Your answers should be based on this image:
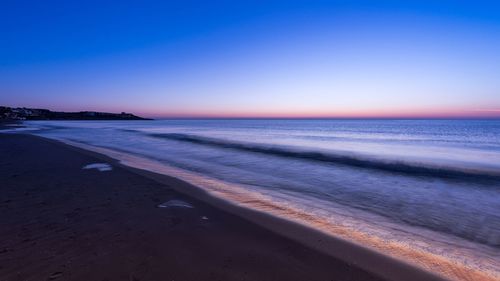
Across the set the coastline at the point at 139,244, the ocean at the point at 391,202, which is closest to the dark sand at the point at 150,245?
the coastline at the point at 139,244

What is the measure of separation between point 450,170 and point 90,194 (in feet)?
Result: 54.7

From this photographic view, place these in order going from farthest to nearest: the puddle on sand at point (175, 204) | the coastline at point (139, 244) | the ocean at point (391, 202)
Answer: the puddle on sand at point (175, 204) < the ocean at point (391, 202) < the coastline at point (139, 244)

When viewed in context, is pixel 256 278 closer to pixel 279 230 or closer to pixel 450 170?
pixel 279 230

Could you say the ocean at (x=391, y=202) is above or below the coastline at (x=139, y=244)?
below

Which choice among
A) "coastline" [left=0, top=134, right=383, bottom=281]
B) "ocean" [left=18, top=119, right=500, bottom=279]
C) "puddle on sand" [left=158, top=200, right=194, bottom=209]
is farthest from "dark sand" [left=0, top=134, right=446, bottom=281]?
"ocean" [left=18, top=119, right=500, bottom=279]

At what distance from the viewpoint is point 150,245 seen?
16.2 feet

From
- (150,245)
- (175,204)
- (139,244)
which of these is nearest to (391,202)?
(175,204)

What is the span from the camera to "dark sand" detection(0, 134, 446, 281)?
Answer: 406cm

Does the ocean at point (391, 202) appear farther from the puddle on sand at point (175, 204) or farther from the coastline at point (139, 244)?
the coastline at point (139, 244)

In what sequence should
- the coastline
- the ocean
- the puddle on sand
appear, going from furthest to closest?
the puddle on sand
the ocean
the coastline

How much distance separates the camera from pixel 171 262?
4.33 metres

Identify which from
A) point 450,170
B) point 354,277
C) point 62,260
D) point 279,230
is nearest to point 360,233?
point 279,230

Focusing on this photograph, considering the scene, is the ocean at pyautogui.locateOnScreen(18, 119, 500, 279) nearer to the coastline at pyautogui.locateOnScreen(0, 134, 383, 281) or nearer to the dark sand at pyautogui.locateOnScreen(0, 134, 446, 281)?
the dark sand at pyautogui.locateOnScreen(0, 134, 446, 281)

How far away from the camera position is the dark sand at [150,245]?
Answer: 4059 millimetres
